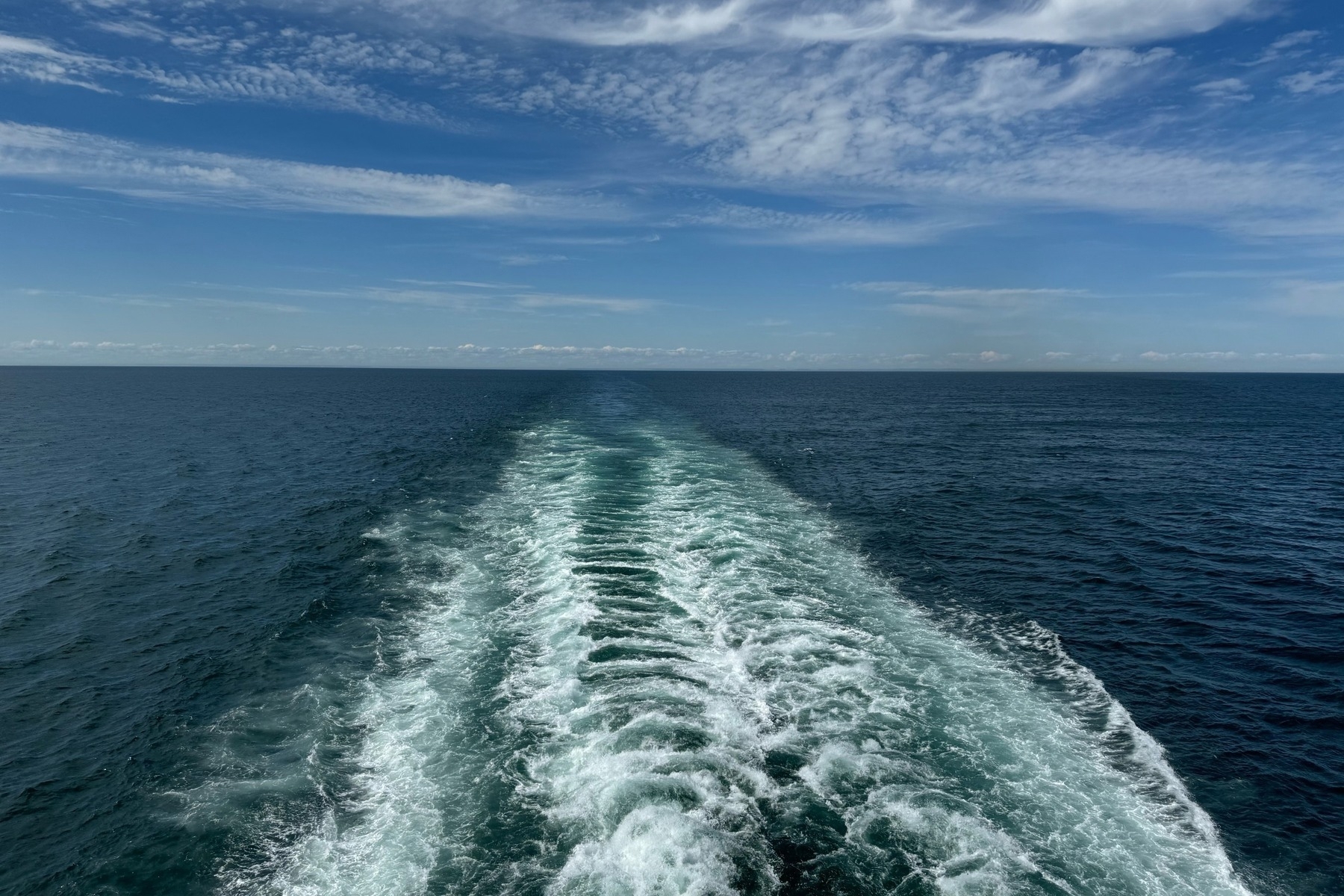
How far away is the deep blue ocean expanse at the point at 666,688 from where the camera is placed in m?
13.8

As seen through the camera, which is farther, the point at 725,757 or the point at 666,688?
the point at 666,688

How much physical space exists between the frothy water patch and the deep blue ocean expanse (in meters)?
0.09

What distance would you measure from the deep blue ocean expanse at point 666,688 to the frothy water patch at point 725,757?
0.09 metres

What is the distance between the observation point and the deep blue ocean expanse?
541 inches

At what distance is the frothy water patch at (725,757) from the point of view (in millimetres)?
13203

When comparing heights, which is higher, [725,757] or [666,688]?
[666,688]

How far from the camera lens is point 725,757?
16.4 meters

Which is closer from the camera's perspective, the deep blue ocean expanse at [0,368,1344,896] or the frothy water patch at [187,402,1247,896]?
the frothy water patch at [187,402,1247,896]

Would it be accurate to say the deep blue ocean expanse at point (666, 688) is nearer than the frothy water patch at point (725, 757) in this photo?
No

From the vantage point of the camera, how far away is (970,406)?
131875 millimetres

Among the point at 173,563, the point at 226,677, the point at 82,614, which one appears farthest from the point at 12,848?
the point at 173,563

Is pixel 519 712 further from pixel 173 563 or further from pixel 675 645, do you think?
pixel 173 563

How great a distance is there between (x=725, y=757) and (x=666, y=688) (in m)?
3.57

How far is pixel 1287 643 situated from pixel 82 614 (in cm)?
4528
